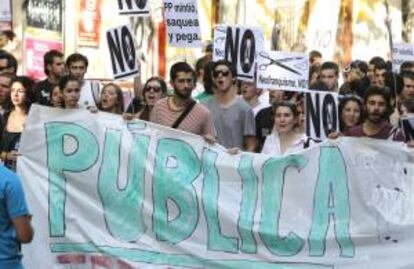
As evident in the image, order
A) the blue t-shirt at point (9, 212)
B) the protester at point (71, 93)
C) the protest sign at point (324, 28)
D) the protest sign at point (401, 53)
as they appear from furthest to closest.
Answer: the protest sign at point (324, 28) < the protest sign at point (401, 53) < the protester at point (71, 93) < the blue t-shirt at point (9, 212)

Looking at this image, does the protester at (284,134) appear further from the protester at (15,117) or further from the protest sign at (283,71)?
the protester at (15,117)

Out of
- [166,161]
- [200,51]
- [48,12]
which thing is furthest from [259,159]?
[200,51]

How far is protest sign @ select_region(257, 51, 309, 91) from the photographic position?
10586 mm

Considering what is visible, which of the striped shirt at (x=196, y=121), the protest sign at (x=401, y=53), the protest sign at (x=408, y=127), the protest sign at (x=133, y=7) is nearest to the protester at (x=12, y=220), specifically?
the striped shirt at (x=196, y=121)

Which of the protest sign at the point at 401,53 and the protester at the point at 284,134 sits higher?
the protest sign at the point at 401,53

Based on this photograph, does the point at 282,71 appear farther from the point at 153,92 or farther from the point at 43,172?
the point at 43,172

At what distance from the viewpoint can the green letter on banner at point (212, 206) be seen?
8461mm

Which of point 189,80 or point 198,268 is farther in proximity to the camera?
point 189,80

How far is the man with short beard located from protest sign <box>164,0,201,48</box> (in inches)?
90.5

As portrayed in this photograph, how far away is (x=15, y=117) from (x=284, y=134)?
2.10m

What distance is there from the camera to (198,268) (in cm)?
846

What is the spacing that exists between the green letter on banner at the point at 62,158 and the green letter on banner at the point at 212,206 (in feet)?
2.63

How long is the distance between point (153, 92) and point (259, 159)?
6.91 ft

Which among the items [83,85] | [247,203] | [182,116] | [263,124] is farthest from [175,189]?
[263,124]
